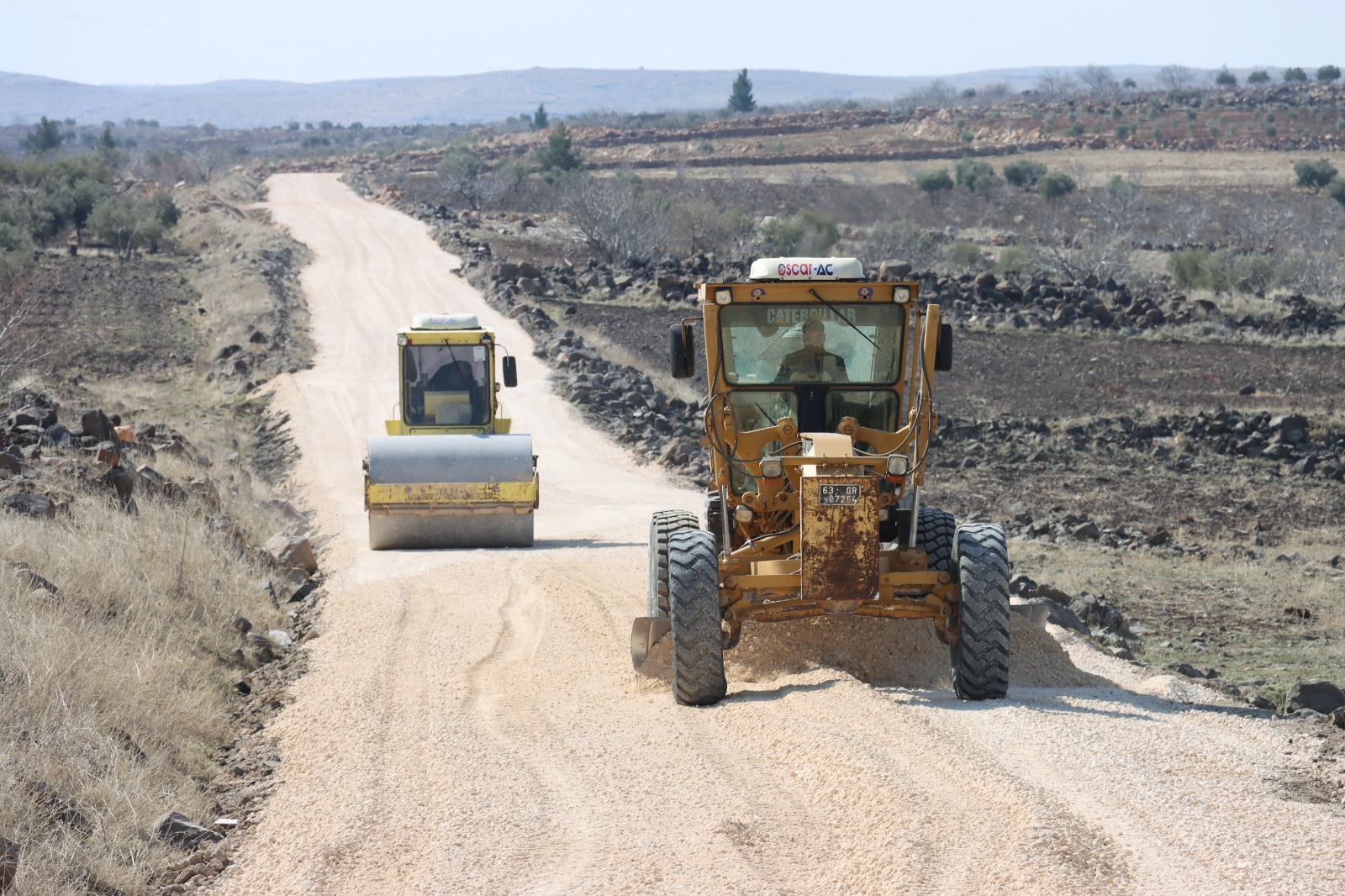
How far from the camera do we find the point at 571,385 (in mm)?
31594

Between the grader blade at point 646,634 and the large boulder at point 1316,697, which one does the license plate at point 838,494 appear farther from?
the large boulder at point 1316,697

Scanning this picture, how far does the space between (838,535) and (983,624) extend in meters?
1.12

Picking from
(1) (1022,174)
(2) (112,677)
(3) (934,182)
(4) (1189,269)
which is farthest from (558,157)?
(2) (112,677)

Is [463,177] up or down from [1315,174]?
up

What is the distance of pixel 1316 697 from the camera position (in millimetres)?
10906

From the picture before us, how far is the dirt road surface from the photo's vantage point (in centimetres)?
639

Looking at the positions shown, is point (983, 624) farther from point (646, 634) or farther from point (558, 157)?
point (558, 157)

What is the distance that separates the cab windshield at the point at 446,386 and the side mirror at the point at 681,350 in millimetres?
9336

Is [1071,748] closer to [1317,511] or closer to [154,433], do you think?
[1317,511]

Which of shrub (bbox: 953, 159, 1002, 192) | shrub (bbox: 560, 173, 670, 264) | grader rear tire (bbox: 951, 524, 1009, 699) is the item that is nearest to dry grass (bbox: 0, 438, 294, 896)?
grader rear tire (bbox: 951, 524, 1009, 699)

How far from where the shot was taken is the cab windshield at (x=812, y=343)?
9953 mm

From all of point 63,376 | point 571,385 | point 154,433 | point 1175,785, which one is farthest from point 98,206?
point 1175,785

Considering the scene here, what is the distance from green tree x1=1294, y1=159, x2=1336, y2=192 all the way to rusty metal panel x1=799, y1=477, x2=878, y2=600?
7633 cm

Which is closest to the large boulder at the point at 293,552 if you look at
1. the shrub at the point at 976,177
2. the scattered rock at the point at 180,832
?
the scattered rock at the point at 180,832
